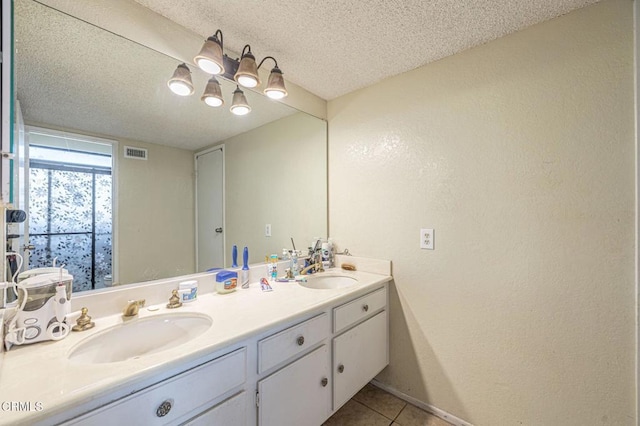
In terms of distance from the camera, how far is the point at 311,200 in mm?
2104

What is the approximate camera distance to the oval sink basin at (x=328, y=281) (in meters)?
1.78

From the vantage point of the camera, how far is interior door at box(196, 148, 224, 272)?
4.84 feet

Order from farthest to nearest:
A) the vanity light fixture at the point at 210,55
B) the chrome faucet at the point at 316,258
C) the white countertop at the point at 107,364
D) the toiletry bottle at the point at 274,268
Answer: the chrome faucet at the point at 316,258
the toiletry bottle at the point at 274,268
the vanity light fixture at the point at 210,55
the white countertop at the point at 107,364

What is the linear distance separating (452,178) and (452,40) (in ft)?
2.47

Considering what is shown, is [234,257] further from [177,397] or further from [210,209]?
[177,397]

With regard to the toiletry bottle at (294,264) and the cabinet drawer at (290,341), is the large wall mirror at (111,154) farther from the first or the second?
the cabinet drawer at (290,341)

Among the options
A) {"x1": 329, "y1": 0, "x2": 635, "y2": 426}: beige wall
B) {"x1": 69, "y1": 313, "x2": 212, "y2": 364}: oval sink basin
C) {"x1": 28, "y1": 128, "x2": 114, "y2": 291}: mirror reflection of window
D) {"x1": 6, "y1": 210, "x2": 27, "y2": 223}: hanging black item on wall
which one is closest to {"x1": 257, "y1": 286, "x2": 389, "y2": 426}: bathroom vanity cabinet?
{"x1": 329, "y1": 0, "x2": 635, "y2": 426}: beige wall

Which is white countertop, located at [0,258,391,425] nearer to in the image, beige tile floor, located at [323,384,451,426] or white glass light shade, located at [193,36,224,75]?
beige tile floor, located at [323,384,451,426]

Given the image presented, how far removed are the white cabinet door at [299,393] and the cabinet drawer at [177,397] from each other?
17 cm

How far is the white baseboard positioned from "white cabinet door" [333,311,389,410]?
205mm

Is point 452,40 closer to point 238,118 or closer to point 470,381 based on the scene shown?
point 238,118

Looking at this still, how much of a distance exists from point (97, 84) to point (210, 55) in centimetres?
52

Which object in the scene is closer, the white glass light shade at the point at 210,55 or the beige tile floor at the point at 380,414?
the white glass light shade at the point at 210,55

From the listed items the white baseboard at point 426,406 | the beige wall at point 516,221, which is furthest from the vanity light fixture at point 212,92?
the white baseboard at point 426,406
